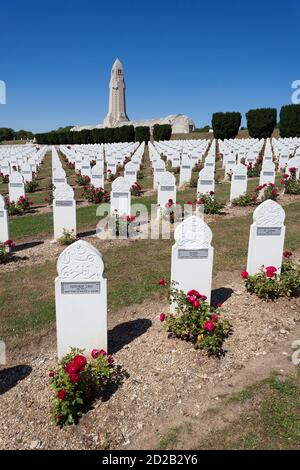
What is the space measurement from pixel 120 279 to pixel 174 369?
2.86 metres

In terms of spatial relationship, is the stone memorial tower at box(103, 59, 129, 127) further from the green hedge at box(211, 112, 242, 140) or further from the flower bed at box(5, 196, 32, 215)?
the flower bed at box(5, 196, 32, 215)

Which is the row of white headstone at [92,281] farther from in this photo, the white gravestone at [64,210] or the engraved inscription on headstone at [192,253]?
the white gravestone at [64,210]

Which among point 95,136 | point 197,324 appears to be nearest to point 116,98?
point 95,136

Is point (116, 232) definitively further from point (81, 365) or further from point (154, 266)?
point (81, 365)

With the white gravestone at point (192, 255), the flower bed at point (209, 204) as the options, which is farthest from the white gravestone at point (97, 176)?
the white gravestone at point (192, 255)

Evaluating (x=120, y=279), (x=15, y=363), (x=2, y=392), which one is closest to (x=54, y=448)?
(x=2, y=392)

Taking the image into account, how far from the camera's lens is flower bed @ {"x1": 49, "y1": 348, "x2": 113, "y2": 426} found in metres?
3.61

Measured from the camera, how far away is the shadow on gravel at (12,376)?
4328 millimetres

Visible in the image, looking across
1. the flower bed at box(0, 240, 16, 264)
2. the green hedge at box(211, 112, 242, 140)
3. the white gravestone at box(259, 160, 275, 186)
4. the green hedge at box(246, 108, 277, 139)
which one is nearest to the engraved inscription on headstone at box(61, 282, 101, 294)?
the flower bed at box(0, 240, 16, 264)

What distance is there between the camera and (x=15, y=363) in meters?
4.75

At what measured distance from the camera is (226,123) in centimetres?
4356

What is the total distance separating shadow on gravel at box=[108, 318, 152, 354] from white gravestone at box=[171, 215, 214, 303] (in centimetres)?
80

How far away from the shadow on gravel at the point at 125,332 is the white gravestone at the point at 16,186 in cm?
946
